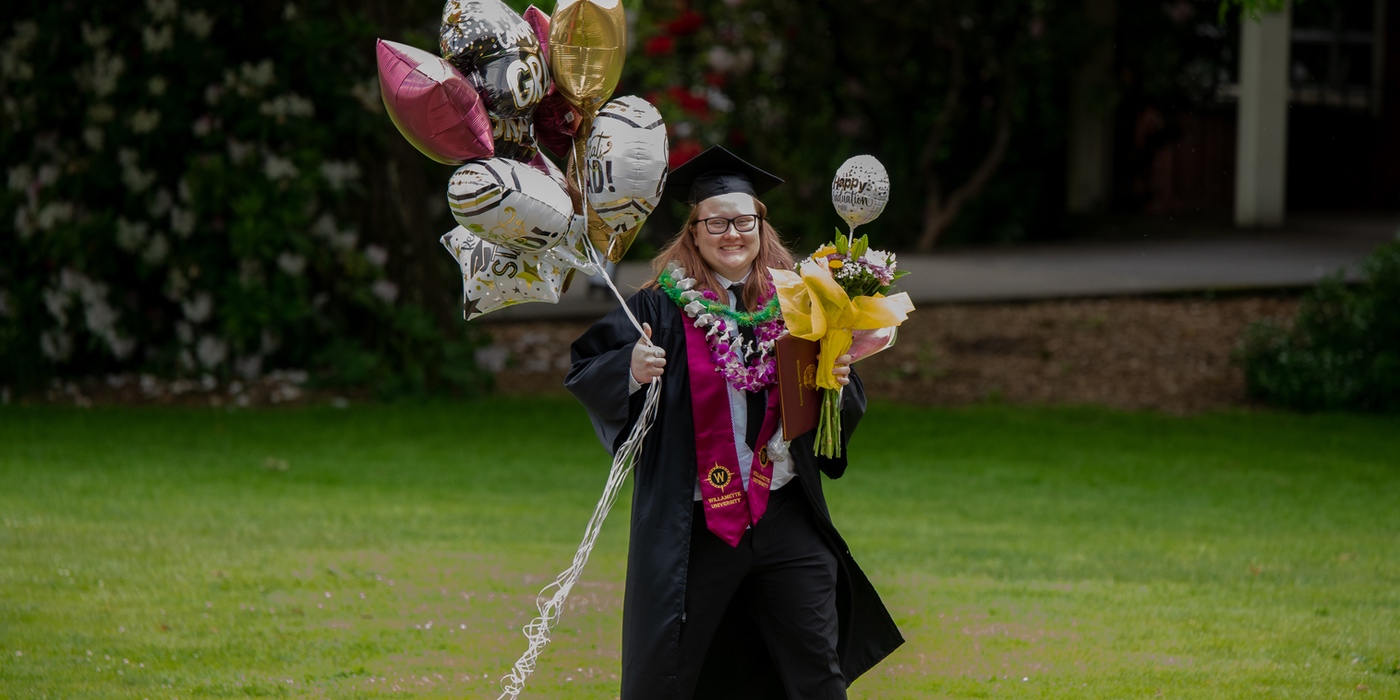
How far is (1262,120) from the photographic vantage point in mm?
15859

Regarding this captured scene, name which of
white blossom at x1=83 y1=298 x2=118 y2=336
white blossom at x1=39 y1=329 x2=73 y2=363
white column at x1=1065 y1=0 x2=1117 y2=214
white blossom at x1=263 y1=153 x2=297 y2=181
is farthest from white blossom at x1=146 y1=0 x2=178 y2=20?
white column at x1=1065 y1=0 x2=1117 y2=214

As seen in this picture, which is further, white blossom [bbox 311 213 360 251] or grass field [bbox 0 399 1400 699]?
white blossom [bbox 311 213 360 251]

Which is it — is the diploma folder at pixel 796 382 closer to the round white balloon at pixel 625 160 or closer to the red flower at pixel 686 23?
the round white balloon at pixel 625 160

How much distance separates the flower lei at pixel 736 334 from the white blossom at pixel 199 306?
7789 millimetres

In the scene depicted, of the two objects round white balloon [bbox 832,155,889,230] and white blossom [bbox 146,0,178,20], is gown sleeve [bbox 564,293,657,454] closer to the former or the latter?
round white balloon [bbox 832,155,889,230]

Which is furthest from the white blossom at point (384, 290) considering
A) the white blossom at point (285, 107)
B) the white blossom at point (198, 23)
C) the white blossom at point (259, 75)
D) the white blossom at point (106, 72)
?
the white blossom at point (106, 72)

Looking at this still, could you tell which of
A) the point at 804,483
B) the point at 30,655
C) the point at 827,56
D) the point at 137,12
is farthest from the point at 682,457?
the point at 827,56

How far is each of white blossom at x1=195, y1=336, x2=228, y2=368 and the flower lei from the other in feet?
26.1

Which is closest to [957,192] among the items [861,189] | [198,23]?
[198,23]

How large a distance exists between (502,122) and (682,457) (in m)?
0.97

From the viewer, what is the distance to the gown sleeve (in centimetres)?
384

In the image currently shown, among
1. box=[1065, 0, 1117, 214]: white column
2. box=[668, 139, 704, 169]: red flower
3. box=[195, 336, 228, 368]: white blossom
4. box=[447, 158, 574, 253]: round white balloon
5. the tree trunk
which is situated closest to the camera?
box=[447, 158, 574, 253]: round white balloon

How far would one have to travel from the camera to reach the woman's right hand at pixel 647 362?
3.74 metres

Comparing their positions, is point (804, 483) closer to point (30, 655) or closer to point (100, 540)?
point (30, 655)
